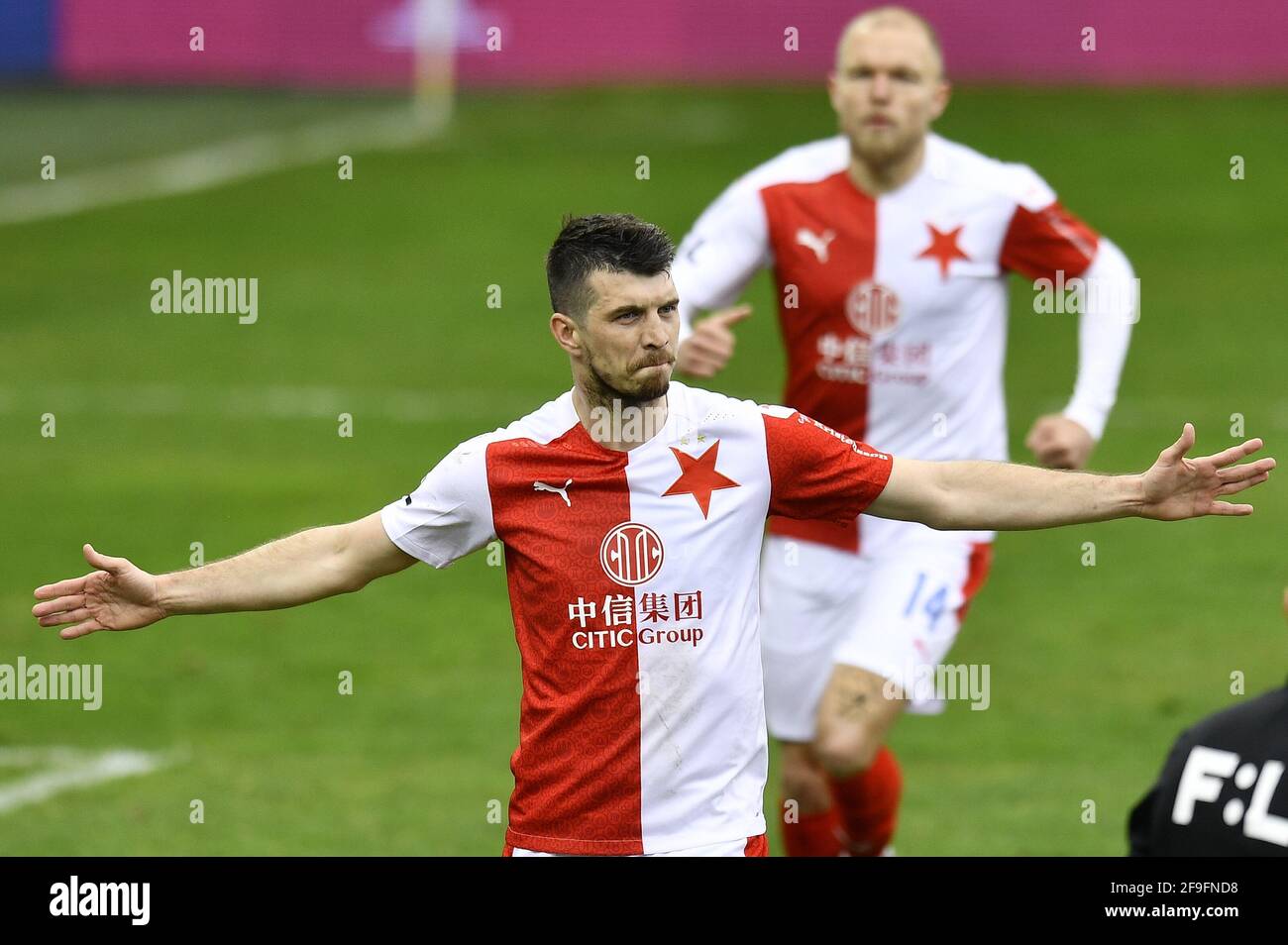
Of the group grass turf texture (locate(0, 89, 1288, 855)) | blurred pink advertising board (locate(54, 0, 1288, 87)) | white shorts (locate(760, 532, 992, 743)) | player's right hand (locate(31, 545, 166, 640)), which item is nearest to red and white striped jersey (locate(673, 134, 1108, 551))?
white shorts (locate(760, 532, 992, 743))

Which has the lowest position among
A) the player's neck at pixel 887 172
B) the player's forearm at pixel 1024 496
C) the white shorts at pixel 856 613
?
the white shorts at pixel 856 613

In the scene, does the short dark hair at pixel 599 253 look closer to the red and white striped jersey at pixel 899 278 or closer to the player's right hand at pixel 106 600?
the player's right hand at pixel 106 600

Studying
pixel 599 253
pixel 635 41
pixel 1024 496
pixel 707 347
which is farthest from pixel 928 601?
pixel 635 41

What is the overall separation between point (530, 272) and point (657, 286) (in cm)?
1982

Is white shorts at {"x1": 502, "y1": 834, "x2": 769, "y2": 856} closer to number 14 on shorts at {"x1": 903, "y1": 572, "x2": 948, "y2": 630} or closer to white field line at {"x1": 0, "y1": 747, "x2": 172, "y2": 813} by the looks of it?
number 14 on shorts at {"x1": 903, "y1": 572, "x2": 948, "y2": 630}

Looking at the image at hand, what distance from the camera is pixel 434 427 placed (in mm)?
18797

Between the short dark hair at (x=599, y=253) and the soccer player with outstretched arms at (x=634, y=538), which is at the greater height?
the short dark hair at (x=599, y=253)

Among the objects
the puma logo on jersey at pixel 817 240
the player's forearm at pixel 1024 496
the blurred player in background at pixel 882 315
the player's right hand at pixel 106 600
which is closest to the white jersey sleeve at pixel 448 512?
the player's right hand at pixel 106 600

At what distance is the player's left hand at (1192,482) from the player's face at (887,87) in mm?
3008

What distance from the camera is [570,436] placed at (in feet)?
19.9

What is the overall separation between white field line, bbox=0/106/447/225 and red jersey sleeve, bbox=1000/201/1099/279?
851 inches

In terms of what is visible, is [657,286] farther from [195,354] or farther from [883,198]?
[195,354]

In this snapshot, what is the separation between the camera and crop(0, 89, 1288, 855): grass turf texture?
34.4ft

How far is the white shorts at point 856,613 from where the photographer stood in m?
8.28
